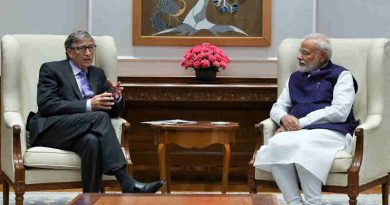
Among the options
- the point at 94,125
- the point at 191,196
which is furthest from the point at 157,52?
the point at 191,196

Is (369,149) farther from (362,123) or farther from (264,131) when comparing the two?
(264,131)

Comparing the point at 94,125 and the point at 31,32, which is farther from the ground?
the point at 31,32

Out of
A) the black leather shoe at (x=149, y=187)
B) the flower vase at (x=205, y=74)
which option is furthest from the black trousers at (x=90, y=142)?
the flower vase at (x=205, y=74)

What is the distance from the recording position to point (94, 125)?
4863 mm

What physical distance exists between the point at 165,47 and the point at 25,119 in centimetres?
180

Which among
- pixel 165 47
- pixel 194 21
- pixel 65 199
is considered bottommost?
pixel 65 199

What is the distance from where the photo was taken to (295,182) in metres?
4.75

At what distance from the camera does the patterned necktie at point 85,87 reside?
17.1ft

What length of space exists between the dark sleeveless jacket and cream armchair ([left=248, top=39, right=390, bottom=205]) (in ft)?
0.50

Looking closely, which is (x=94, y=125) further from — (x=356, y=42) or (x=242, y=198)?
(x=356, y=42)

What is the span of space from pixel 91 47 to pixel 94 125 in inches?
24.0

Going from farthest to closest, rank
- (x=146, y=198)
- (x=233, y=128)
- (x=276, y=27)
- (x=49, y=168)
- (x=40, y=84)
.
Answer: (x=276, y=27) < (x=233, y=128) < (x=40, y=84) < (x=49, y=168) < (x=146, y=198)

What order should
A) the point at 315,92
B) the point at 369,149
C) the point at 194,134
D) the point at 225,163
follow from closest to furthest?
the point at 369,149, the point at 315,92, the point at 194,134, the point at 225,163

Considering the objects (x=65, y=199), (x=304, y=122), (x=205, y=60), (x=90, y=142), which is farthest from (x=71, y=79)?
(x=304, y=122)
